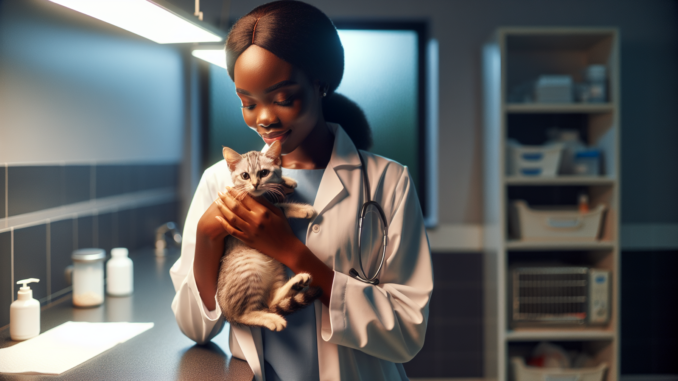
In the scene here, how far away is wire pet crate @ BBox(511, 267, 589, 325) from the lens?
9.37ft

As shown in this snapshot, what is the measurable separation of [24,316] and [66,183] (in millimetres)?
683

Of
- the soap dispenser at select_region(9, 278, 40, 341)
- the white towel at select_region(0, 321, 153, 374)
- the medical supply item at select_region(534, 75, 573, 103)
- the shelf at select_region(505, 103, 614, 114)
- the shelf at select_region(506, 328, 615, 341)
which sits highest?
the medical supply item at select_region(534, 75, 573, 103)

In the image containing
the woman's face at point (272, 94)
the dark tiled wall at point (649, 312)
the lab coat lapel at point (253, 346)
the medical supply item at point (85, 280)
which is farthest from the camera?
the dark tiled wall at point (649, 312)

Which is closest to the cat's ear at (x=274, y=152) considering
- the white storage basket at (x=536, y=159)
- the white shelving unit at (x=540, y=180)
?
the white shelving unit at (x=540, y=180)

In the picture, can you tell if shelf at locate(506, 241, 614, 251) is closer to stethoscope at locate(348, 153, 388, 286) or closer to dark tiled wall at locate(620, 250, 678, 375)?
dark tiled wall at locate(620, 250, 678, 375)

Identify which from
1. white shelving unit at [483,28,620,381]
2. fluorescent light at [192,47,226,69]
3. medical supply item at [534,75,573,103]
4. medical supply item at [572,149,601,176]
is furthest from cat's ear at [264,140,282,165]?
medical supply item at [572,149,601,176]

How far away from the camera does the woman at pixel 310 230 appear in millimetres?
873

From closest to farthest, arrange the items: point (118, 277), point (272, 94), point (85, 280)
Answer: point (272, 94) < point (85, 280) < point (118, 277)

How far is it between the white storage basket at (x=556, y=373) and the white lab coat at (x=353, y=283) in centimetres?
216

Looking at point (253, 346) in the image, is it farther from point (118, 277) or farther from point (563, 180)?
point (563, 180)

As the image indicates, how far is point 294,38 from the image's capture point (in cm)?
87

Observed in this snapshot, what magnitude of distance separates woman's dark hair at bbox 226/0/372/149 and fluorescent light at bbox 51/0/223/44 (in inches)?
12.0

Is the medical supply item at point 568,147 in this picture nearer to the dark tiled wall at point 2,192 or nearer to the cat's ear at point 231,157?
the cat's ear at point 231,157

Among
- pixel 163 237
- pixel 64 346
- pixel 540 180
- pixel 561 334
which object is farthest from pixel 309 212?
pixel 561 334
